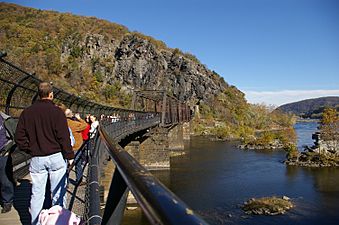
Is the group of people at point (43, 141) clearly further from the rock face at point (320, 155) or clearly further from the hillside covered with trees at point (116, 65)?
the hillside covered with trees at point (116, 65)

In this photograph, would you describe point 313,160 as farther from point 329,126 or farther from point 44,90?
point 44,90

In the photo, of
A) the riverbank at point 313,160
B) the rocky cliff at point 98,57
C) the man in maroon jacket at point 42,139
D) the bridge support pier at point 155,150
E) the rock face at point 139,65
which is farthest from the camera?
the rock face at point 139,65

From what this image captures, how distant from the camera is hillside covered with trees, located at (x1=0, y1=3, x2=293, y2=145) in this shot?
97.4 meters

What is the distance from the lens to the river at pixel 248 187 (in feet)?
73.9

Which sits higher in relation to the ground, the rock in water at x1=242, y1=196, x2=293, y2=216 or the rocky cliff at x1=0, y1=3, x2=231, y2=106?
the rocky cliff at x1=0, y1=3, x2=231, y2=106

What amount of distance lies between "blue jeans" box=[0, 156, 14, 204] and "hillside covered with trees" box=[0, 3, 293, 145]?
80.2 meters

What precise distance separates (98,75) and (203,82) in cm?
4480

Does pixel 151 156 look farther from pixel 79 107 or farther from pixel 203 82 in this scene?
pixel 203 82


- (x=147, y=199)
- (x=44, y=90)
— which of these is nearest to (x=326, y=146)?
(x=44, y=90)

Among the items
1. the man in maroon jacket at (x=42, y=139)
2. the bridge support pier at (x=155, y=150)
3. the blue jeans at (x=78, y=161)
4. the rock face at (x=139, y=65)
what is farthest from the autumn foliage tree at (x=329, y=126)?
the rock face at (x=139, y=65)

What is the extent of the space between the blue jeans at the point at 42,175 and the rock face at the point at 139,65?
107 m

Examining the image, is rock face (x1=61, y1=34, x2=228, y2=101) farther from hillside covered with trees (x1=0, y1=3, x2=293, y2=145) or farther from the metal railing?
the metal railing

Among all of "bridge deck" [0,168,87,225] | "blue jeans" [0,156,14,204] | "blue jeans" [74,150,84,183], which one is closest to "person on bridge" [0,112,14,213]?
"blue jeans" [0,156,14,204]

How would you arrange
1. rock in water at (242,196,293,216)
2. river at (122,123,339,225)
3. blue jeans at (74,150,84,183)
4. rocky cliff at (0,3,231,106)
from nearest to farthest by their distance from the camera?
blue jeans at (74,150,84,183), river at (122,123,339,225), rock in water at (242,196,293,216), rocky cliff at (0,3,231,106)
